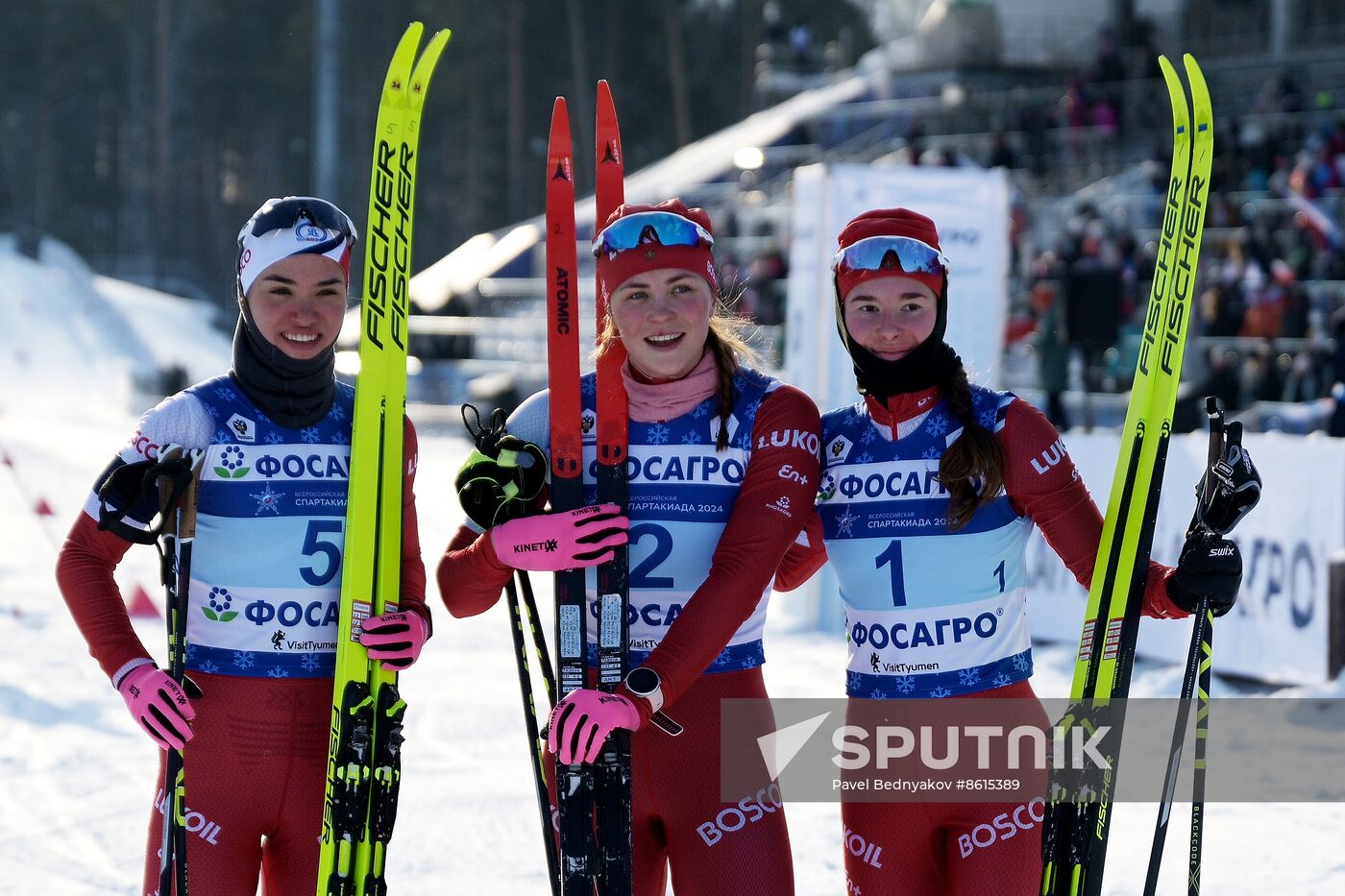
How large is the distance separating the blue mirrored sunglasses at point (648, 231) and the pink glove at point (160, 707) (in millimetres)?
1211

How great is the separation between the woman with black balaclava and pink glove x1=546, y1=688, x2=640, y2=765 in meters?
0.44

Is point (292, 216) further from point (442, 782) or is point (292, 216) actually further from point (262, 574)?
point (442, 782)

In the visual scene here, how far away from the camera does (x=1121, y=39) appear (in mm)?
25797

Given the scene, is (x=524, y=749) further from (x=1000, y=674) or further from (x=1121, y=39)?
(x=1121, y=39)

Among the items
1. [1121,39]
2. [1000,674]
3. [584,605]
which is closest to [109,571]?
[584,605]


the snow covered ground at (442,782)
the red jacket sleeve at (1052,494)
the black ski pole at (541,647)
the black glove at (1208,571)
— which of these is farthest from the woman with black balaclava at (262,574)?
the snow covered ground at (442,782)

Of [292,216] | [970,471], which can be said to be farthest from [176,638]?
[970,471]

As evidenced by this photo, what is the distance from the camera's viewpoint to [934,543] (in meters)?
3.14

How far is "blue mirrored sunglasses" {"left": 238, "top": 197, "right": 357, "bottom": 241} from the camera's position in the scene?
128 inches

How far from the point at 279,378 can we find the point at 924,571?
4.52ft

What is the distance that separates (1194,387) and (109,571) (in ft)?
36.0

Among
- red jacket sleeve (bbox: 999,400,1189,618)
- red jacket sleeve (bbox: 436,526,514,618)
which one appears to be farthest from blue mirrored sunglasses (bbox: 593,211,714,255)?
red jacket sleeve (bbox: 999,400,1189,618)

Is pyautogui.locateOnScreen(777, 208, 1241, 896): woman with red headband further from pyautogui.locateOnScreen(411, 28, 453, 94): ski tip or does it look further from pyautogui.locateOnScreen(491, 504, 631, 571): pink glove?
pyautogui.locateOnScreen(411, 28, 453, 94): ski tip

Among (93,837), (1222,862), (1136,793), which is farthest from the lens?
(1136,793)
